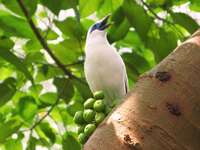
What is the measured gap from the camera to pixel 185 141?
1.54 ft

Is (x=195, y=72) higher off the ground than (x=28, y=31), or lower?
lower

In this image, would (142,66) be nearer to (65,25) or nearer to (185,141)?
(65,25)

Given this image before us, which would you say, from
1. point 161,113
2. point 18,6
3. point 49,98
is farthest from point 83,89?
point 161,113

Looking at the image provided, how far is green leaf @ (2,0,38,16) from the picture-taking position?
1155 millimetres

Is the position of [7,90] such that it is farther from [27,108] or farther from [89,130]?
[89,130]

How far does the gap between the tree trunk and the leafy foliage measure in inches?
24.3

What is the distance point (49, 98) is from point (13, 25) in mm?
293

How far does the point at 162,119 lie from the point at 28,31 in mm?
812

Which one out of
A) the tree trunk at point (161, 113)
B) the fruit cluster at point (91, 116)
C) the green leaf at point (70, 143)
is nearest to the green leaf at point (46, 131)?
the green leaf at point (70, 143)

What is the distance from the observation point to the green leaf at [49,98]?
54.8 inches

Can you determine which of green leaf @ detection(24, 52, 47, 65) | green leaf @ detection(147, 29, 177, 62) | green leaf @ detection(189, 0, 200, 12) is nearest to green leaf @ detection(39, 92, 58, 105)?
green leaf @ detection(24, 52, 47, 65)

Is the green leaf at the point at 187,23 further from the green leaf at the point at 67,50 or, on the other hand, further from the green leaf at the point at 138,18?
the green leaf at the point at 67,50

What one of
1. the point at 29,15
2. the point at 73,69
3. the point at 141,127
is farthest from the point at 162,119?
the point at 73,69

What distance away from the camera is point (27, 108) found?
4.22ft
